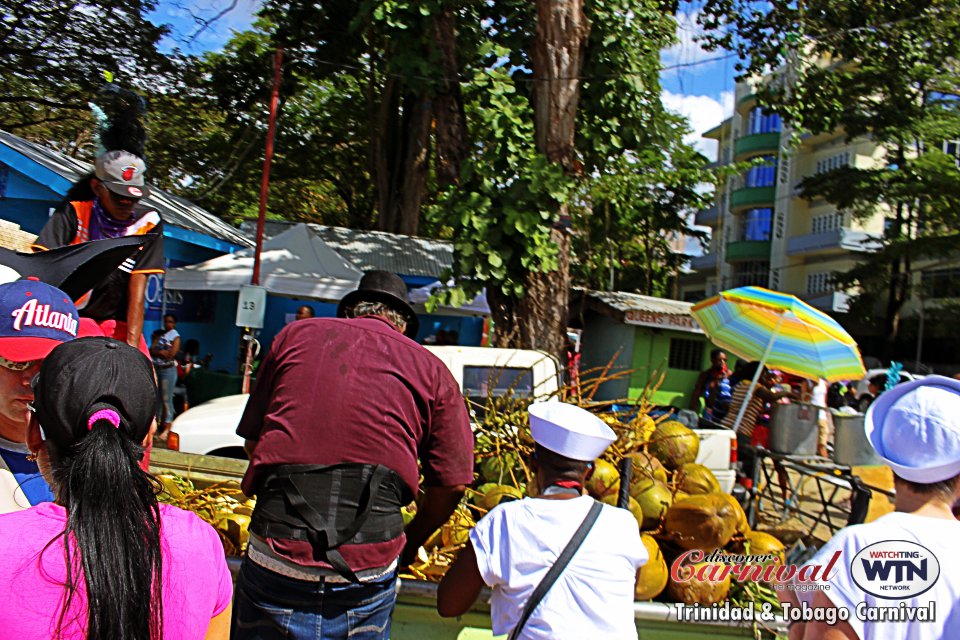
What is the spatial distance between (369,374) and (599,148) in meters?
6.73

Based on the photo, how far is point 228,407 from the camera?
636cm

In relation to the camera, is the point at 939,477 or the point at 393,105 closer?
the point at 939,477

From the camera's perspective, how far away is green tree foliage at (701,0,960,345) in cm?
1061

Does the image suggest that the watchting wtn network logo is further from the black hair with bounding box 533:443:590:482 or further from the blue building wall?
the blue building wall

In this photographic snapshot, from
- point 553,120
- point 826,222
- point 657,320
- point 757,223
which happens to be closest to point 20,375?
point 553,120

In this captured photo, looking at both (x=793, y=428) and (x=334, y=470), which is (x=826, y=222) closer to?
(x=793, y=428)

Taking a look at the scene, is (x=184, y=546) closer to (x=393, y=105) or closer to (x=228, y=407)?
(x=228, y=407)

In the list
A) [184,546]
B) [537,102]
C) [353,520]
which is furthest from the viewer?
[537,102]

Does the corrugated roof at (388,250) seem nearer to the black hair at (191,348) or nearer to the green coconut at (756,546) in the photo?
the black hair at (191,348)

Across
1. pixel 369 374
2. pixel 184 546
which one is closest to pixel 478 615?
pixel 369 374

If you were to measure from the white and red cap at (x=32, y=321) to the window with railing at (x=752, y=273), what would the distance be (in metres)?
41.3

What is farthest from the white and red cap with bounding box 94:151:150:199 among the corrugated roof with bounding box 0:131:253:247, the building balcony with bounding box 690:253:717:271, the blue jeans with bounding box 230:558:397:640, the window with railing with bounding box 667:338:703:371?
the building balcony with bounding box 690:253:717:271

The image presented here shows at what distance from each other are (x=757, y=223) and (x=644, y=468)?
41198 mm

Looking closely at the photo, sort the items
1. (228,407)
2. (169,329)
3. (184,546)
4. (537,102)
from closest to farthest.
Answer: (184,546) → (228,407) → (537,102) → (169,329)
